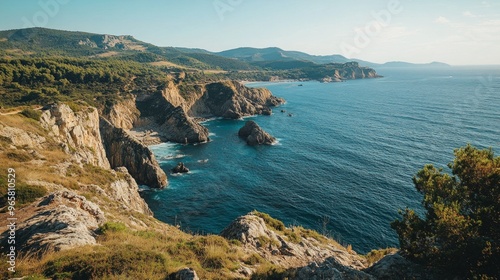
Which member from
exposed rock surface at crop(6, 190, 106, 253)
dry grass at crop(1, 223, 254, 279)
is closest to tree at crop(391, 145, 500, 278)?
dry grass at crop(1, 223, 254, 279)

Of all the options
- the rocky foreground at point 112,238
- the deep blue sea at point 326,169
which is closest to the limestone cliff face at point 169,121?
the deep blue sea at point 326,169

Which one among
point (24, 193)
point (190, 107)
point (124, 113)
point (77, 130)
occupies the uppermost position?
point (77, 130)

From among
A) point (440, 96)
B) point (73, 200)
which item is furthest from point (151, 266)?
point (440, 96)

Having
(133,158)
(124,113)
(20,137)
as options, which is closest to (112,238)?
(20,137)

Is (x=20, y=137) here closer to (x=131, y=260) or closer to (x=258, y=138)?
(x=131, y=260)

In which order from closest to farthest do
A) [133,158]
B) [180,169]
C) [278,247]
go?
[278,247] < [133,158] < [180,169]

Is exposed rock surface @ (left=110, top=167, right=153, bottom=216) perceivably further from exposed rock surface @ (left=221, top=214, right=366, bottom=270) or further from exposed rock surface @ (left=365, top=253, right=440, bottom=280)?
exposed rock surface @ (left=365, top=253, right=440, bottom=280)
